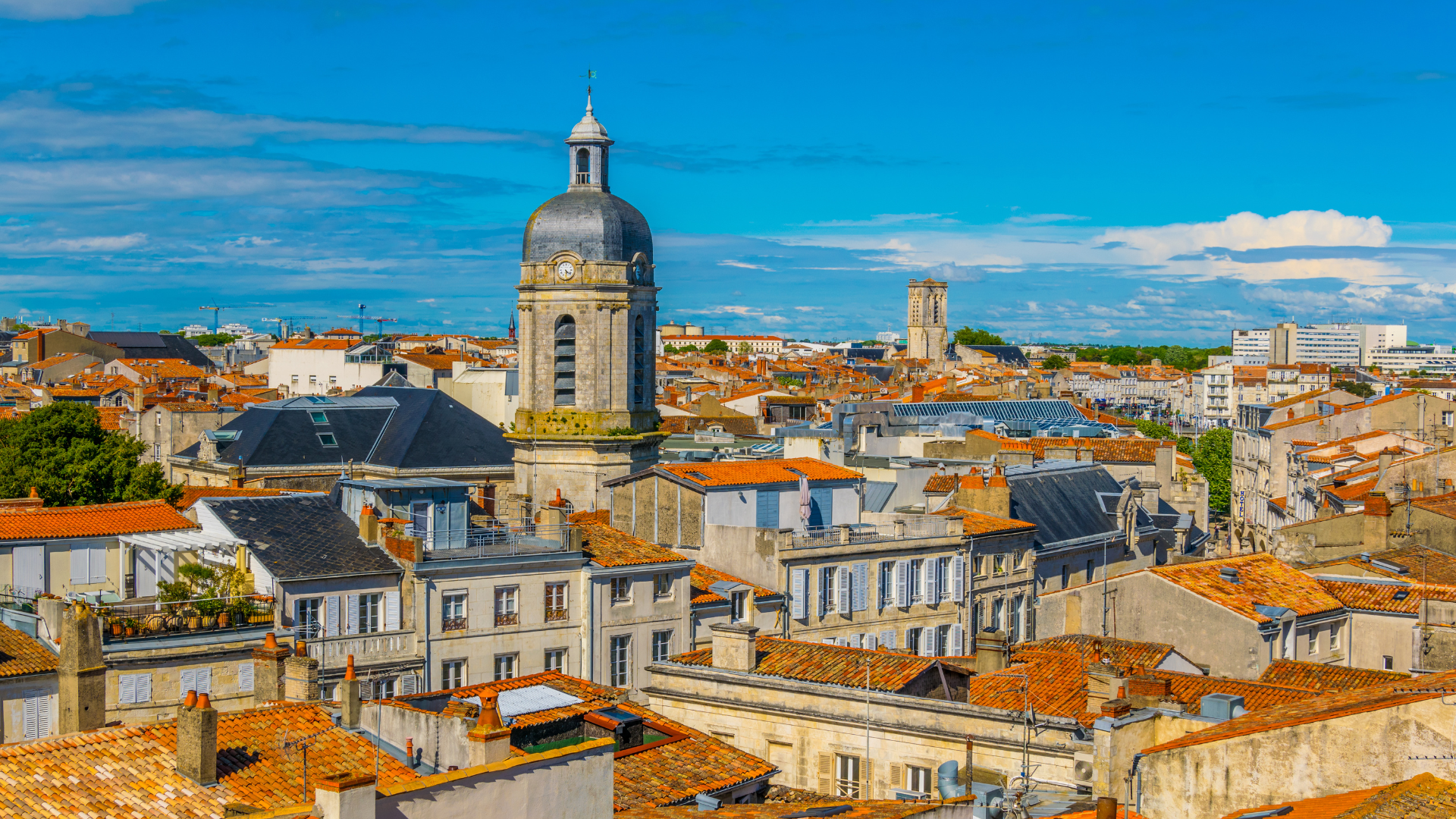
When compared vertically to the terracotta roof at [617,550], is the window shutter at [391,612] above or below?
below

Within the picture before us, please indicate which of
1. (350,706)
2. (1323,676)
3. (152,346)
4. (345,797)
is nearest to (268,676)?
(350,706)

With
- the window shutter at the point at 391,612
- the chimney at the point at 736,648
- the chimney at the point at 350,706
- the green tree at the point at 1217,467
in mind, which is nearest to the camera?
the chimney at the point at 350,706

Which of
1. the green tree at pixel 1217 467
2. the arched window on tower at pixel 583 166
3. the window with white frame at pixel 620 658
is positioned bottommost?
the green tree at pixel 1217 467

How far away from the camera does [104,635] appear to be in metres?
27.5

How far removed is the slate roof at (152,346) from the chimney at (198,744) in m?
151

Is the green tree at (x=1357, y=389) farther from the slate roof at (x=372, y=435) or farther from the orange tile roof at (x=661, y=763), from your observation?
the orange tile roof at (x=661, y=763)

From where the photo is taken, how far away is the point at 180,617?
94.6 ft

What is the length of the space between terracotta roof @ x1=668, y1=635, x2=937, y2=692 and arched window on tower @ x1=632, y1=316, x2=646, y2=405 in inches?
758

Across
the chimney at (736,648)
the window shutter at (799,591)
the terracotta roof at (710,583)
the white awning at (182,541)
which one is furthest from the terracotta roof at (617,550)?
the white awning at (182,541)

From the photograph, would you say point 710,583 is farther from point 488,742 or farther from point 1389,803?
point 1389,803

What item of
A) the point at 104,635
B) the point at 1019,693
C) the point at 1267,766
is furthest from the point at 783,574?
the point at 1267,766

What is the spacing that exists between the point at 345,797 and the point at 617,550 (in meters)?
22.7

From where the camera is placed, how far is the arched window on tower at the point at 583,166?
4800 cm

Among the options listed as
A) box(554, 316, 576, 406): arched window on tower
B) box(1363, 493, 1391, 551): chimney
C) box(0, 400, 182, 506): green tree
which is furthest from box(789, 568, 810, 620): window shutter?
box(0, 400, 182, 506): green tree
